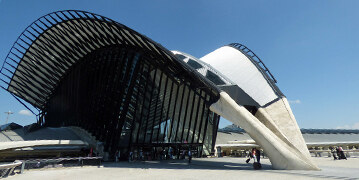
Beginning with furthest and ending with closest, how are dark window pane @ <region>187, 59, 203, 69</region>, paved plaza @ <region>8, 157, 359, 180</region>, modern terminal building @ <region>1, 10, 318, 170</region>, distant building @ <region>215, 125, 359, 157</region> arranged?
distant building @ <region>215, 125, 359, 157</region>
dark window pane @ <region>187, 59, 203, 69</region>
modern terminal building @ <region>1, 10, 318, 170</region>
paved plaza @ <region>8, 157, 359, 180</region>

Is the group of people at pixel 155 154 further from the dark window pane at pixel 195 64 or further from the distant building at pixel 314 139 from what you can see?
the dark window pane at pixel 195 64

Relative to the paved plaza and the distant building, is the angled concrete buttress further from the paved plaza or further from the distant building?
the distant building

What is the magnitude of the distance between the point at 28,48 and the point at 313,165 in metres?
43.4

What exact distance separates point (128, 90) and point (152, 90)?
335cm

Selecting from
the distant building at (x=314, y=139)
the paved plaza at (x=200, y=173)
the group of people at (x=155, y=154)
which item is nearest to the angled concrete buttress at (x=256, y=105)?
the paved plaza at (x=200, y=173)

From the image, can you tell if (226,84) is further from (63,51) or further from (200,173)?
(63,51)

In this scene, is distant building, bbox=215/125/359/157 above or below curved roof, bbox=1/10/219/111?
below

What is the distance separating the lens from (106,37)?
28.7 m

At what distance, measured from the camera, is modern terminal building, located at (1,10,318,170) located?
20.5 metres

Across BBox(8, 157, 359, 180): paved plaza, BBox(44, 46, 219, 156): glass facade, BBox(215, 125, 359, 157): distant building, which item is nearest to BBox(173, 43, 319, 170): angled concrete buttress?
BBox(8, 157, 359, 180): paved plaza

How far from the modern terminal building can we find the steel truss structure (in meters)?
0.12

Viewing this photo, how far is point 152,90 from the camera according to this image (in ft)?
82.3

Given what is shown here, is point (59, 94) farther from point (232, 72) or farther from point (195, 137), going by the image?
point (232, 72)

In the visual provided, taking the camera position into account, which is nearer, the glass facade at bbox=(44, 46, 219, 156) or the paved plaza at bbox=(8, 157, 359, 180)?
the paved plaza at bbox=(8, 157, 359, 180)
